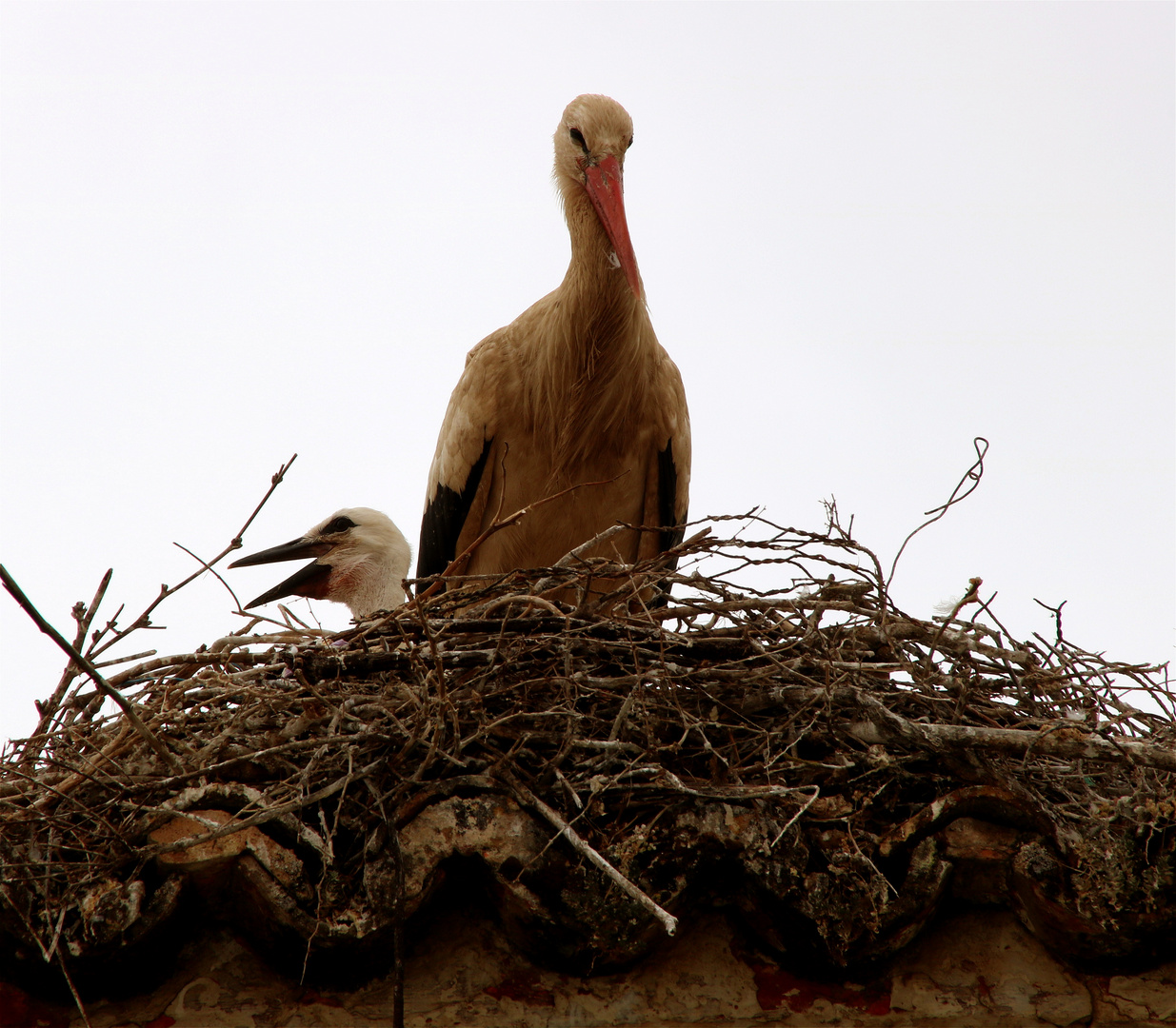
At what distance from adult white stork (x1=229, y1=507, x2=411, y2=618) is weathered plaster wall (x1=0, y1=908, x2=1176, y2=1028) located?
1.94 m

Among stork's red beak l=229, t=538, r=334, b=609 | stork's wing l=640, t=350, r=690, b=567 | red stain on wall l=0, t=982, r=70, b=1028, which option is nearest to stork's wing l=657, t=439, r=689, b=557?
stork's wing l=640, t=350, r=690, b=567

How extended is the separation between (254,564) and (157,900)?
2.30 m

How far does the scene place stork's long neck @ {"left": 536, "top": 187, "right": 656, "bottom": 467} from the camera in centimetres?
336

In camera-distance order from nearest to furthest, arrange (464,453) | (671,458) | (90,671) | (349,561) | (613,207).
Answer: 1. (90,671)
2. (613,207)
3. (464,453)
4. (671,458)
5. (349,561)

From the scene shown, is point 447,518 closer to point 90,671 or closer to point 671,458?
point 671,458

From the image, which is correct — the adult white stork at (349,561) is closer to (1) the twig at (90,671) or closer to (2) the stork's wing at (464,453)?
(2) the stork's wing at (464,453)

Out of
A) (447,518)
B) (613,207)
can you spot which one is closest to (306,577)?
(447,518)

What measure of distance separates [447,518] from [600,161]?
3.67 feet

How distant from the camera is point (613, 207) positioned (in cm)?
330

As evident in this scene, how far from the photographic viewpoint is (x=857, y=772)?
2045mm

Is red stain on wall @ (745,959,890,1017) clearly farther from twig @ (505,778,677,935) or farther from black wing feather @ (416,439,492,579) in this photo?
black wing feather @ (416,439,492,579)

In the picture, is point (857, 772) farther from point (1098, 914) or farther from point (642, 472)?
point (642, 472)

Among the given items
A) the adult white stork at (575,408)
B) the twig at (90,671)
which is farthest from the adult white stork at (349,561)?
the twig at (90,671)

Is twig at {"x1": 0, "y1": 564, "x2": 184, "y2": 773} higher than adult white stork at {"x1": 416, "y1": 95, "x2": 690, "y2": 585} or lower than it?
lower
